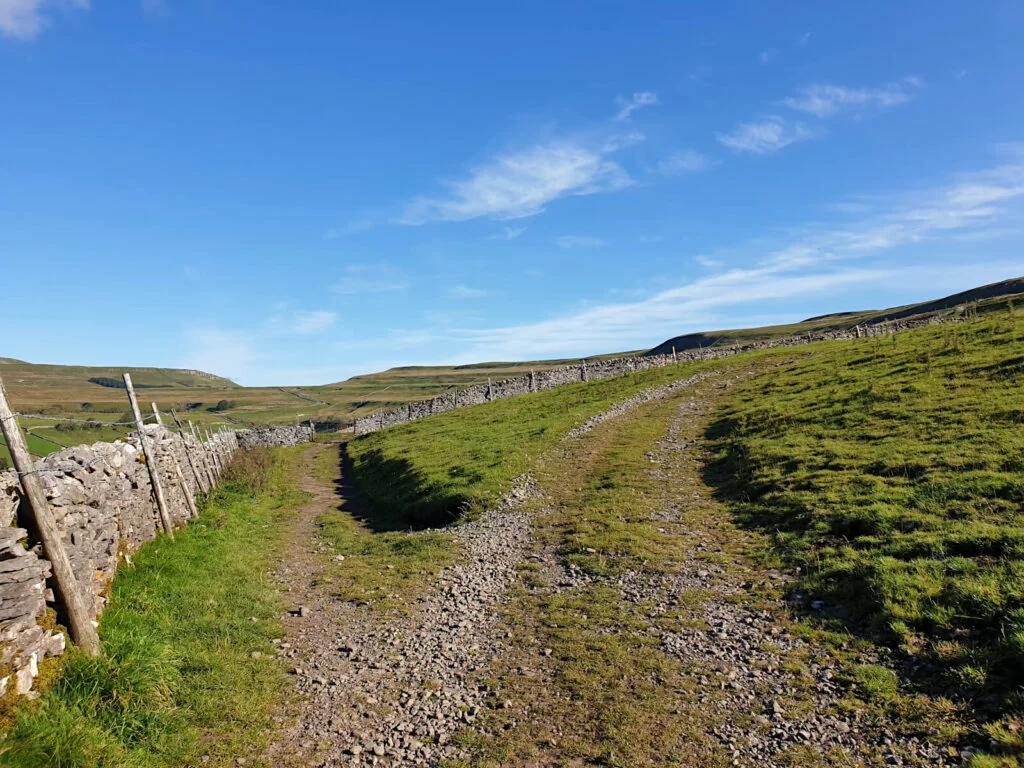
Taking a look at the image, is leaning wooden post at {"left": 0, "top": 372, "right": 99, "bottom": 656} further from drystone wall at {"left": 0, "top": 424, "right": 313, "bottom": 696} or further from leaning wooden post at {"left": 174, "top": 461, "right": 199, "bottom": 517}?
leaning wooden post at {"left": 174, "top": 461, "right": 199, "bottom": 517}

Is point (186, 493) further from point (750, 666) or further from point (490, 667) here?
point (750, 666)

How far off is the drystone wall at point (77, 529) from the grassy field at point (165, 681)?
405 millimetres

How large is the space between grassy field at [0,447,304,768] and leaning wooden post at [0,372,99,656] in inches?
14.8

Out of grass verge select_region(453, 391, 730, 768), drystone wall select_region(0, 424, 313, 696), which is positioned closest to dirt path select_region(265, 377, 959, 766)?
grass verge select_region(453, 391, 730, 768)

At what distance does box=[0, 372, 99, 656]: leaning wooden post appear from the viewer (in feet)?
26.6

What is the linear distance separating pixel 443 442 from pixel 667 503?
Result: 19.1 metres

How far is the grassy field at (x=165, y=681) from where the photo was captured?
21.2ft

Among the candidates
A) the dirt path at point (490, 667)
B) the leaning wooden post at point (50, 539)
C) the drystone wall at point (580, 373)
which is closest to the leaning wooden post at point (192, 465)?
the dirt path at point (490, 667)

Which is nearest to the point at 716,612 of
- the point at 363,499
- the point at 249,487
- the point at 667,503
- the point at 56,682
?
the point at 667,503

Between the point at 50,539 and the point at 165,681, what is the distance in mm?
2772

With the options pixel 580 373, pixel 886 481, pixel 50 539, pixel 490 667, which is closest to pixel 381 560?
pixel 490 667

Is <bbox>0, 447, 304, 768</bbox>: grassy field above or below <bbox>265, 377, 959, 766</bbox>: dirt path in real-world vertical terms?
above

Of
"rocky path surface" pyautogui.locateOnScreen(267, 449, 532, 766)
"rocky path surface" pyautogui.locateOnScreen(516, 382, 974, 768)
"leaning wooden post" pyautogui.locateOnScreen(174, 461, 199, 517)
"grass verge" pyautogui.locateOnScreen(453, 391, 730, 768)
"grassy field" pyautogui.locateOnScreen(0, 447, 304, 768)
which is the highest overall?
"leaning wooden post" pyautogui.locateOnScreen(174, 461, 199, 517)

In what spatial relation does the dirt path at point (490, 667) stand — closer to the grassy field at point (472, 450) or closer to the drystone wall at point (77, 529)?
the drystone wall at point (77, 529)
